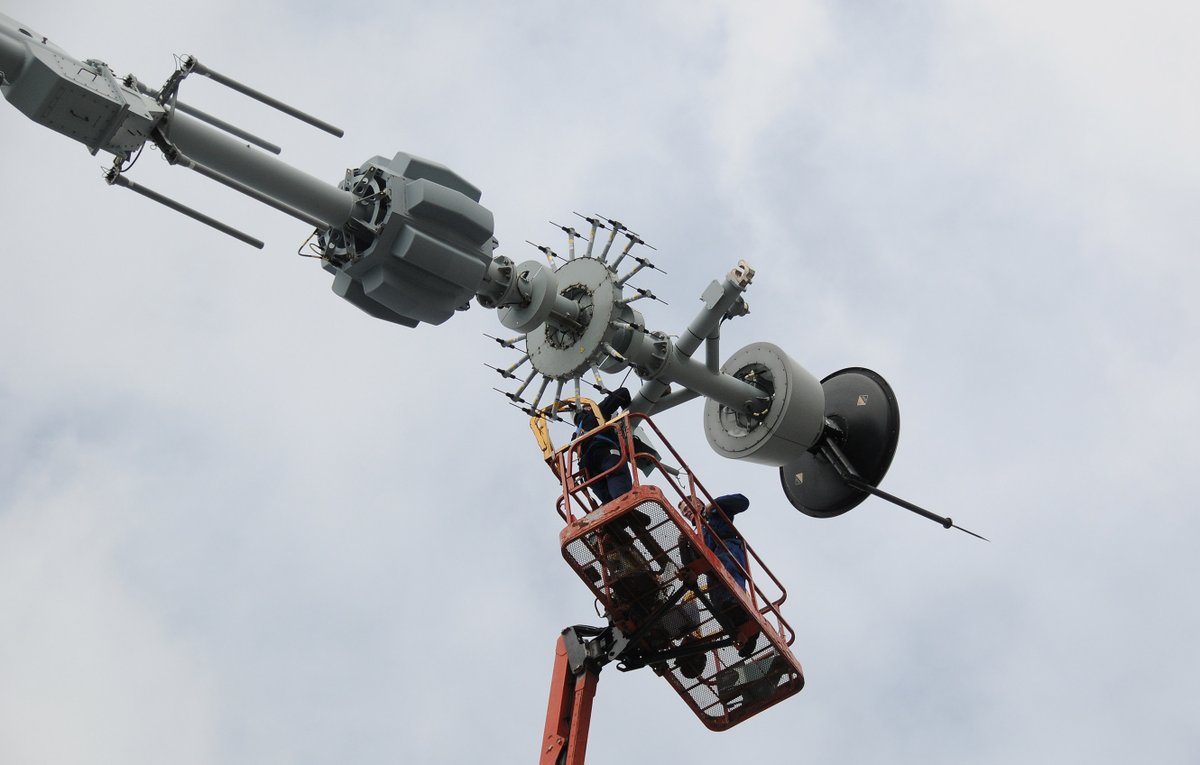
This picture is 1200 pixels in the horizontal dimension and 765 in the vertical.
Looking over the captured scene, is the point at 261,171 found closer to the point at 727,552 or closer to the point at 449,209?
the point at 449,209

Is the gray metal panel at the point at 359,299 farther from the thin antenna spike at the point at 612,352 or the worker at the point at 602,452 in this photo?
the worker at the point at 602,452

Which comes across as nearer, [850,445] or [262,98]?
[262,98]

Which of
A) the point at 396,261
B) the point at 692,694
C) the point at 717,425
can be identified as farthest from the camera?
the point at 717,425

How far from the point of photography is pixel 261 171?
19.8m

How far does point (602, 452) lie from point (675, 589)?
2.57 metres

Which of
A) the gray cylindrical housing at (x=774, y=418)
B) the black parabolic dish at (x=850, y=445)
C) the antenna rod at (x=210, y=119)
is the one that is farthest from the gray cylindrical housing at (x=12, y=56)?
the black parabolic dish at (x=850, y=445)

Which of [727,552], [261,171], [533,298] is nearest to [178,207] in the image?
[261,171]

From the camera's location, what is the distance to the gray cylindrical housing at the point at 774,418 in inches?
1032

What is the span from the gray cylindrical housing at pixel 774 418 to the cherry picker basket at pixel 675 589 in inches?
75.2

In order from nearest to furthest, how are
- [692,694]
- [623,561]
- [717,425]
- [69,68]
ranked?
[69,68] < [623,561] < [692,694] < [717,425]

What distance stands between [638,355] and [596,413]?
3.97 ft

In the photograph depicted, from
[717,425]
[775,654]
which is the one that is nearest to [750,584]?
[775,654]

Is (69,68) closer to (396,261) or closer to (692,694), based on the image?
(396,261)

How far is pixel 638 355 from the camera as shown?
2425cm
